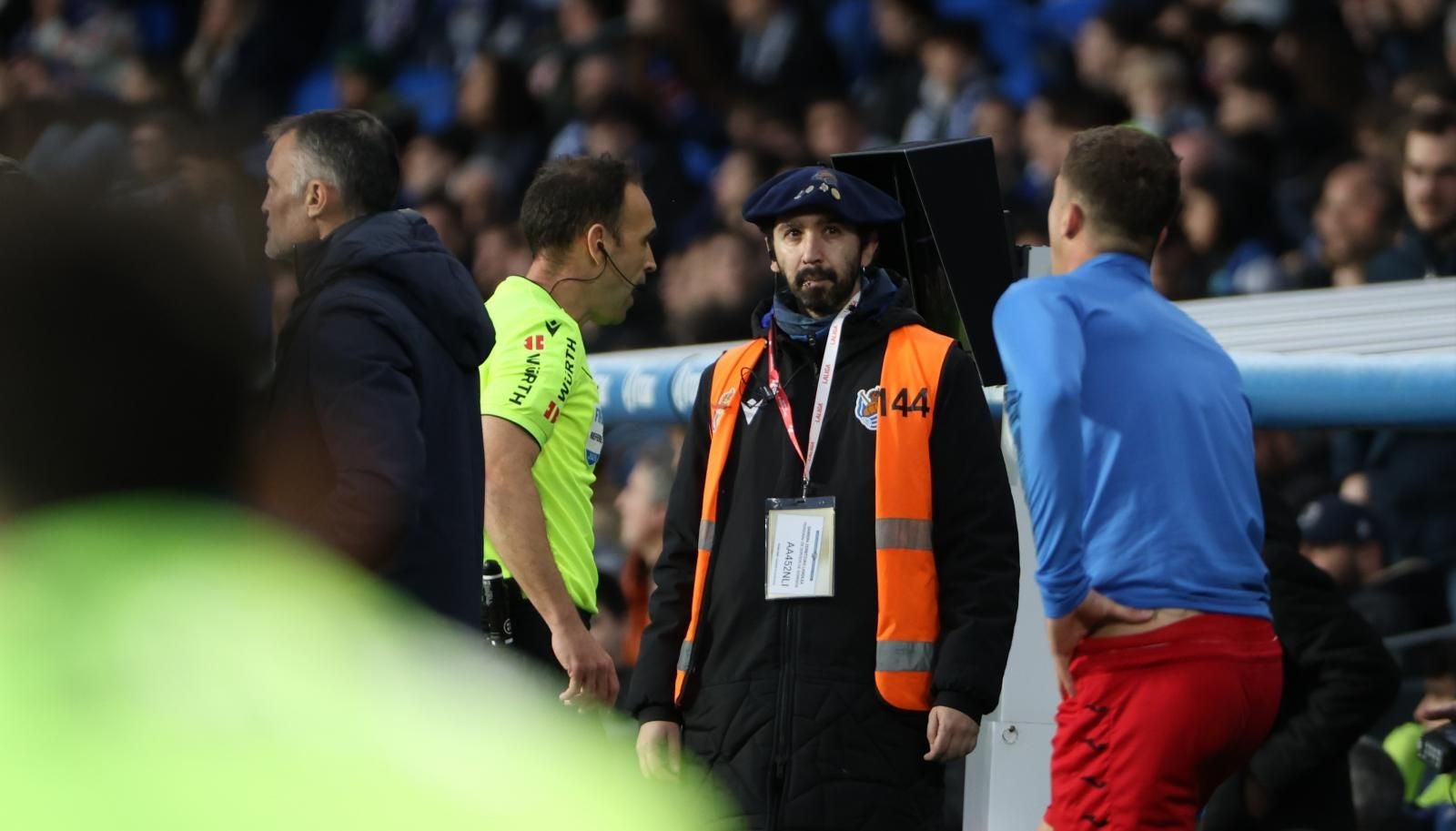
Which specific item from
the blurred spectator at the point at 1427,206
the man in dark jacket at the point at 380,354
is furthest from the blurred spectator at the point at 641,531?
the man in dark jacket at the point at 380,354

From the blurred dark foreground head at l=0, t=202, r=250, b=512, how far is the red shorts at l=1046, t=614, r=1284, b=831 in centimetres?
225

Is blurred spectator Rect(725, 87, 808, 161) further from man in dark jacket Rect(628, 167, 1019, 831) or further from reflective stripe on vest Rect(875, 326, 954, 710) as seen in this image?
reflective stripe on vest Rect(875, 326, 954, 710)

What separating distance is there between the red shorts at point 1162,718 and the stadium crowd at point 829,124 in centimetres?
138

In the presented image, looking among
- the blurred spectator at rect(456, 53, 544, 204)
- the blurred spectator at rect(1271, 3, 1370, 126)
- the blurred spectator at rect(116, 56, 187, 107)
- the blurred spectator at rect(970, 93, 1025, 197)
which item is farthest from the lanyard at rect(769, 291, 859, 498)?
the blurred spectator at rect(116, 56, 187, 107)

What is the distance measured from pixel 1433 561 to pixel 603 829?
4.73 m

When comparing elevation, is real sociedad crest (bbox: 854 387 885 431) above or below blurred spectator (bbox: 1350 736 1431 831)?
above

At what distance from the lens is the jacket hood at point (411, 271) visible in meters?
2.90

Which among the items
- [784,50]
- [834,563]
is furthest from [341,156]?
[784,50]

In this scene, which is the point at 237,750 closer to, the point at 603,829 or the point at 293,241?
the point at 603,829

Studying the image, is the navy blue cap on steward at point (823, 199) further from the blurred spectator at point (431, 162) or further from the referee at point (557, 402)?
the blurred spectator at point (431, 162)

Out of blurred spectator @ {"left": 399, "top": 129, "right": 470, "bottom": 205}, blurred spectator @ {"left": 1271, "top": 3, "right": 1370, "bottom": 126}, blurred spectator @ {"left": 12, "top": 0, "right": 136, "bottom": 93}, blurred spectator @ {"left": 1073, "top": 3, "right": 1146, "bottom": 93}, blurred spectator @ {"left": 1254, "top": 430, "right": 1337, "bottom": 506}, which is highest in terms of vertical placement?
blurred spectator @ {"left": 12, "top": 0, "right": 136, "bottom": 93}

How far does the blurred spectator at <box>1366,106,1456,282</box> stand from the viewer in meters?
5.75

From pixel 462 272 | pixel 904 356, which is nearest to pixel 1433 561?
pixel 904 356

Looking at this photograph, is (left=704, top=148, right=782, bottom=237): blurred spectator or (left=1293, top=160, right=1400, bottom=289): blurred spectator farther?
(left=704, top=148, right=782, bottom=237): blurred spectator
